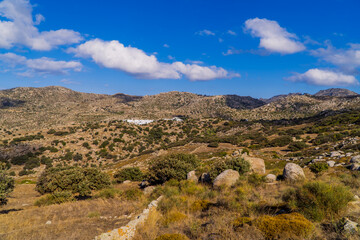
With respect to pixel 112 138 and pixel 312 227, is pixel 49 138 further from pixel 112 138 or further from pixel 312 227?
pixel 312 227

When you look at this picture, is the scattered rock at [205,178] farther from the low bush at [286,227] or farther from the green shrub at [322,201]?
the low bush at [286,227]

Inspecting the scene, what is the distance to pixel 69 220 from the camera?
329 inches

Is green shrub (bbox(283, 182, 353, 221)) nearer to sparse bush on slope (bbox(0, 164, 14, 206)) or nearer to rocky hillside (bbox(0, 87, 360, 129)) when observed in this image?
sparse bush on slope (bbox(0, 164, 14, 206))

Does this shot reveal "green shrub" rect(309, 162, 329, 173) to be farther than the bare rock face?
No

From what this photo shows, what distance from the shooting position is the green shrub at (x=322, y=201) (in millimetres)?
6359

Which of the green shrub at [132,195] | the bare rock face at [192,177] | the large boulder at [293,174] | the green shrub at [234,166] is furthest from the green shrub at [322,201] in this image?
the bare rock face at [192,177]

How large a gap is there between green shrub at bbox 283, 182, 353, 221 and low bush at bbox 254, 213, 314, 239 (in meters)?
1.23

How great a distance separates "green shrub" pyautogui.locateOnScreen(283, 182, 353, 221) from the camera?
20.9 ft

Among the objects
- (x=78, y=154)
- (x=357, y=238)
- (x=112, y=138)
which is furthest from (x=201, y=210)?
(x=112, y=138)

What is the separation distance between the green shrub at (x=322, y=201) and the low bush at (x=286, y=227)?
4.05ft

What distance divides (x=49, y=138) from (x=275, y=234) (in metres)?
64.8

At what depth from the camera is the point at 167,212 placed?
8.82m

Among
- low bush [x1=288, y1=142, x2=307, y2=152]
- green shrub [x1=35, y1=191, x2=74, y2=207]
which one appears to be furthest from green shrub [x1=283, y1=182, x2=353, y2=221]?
low bush [x1=288, y1=142, x2=307, y2=152]

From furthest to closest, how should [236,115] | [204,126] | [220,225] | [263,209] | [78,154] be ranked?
[236,115] < [204,126] < [78,154] < [263,209] < [220,225]
